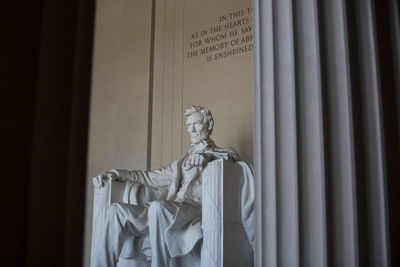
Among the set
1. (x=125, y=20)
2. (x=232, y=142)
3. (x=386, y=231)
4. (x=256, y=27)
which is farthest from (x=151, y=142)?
(x=386, y=231)

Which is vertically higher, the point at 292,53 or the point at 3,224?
the point at 292,53

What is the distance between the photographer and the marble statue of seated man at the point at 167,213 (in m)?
4.96

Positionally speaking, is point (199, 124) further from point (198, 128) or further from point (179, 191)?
point (179, 191)

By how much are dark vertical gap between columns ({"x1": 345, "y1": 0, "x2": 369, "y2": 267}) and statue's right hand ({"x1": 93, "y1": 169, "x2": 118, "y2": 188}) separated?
3.07 m

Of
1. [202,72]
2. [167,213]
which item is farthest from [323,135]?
[202,72]

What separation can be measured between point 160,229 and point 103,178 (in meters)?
1.09

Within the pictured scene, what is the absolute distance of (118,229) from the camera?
5.25m

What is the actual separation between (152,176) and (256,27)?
2.73 meters

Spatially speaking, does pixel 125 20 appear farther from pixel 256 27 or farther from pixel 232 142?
pixel 256 27

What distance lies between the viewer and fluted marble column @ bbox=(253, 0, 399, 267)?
10.5 feet

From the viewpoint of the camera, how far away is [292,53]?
351 cm

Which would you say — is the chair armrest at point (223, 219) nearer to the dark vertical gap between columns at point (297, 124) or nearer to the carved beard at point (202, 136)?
the carved beard at point (202, 136)

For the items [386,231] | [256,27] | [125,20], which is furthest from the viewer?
[125,20]

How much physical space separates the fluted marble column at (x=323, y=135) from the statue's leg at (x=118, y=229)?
2015 mm
